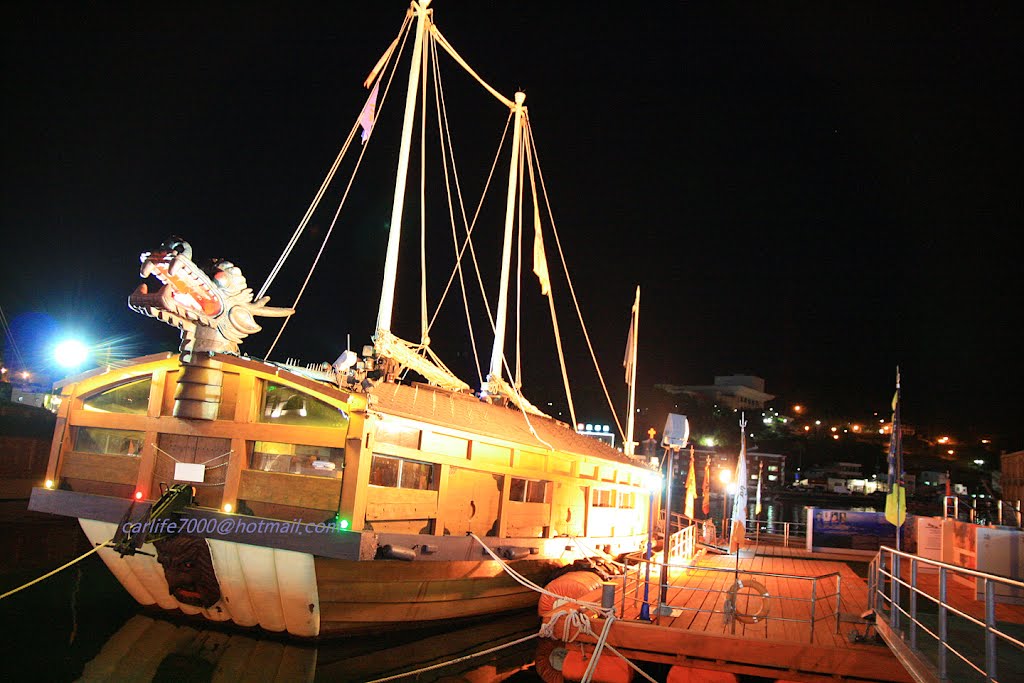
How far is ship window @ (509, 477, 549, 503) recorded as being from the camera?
13727 millimetres

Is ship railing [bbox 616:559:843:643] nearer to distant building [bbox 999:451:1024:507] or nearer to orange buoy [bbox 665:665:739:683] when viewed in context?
orange buoy [bbox 665:665:739:683]

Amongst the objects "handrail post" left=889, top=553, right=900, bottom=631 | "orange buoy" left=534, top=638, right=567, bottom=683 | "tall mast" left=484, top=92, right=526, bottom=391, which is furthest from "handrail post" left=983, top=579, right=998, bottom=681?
"tall mast" left=484, top=92, right=526, bottom=391

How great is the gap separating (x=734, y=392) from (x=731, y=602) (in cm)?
9079

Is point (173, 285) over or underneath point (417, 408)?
over

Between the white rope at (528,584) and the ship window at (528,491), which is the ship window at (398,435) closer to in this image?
the white rope at (528,584)

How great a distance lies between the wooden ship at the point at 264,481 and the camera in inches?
377

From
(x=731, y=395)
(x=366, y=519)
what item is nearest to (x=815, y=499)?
(x=731, y=395)

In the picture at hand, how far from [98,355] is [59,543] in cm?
3157

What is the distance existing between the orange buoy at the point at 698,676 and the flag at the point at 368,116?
11188mm

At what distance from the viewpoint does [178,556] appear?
10031 mm

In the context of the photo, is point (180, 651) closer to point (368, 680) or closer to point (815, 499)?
point (368, 680)

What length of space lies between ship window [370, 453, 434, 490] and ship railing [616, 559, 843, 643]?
11.5ft

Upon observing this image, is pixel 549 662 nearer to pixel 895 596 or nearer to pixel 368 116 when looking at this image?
pixel 895 596

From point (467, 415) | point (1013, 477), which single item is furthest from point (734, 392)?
point (467, 415)
